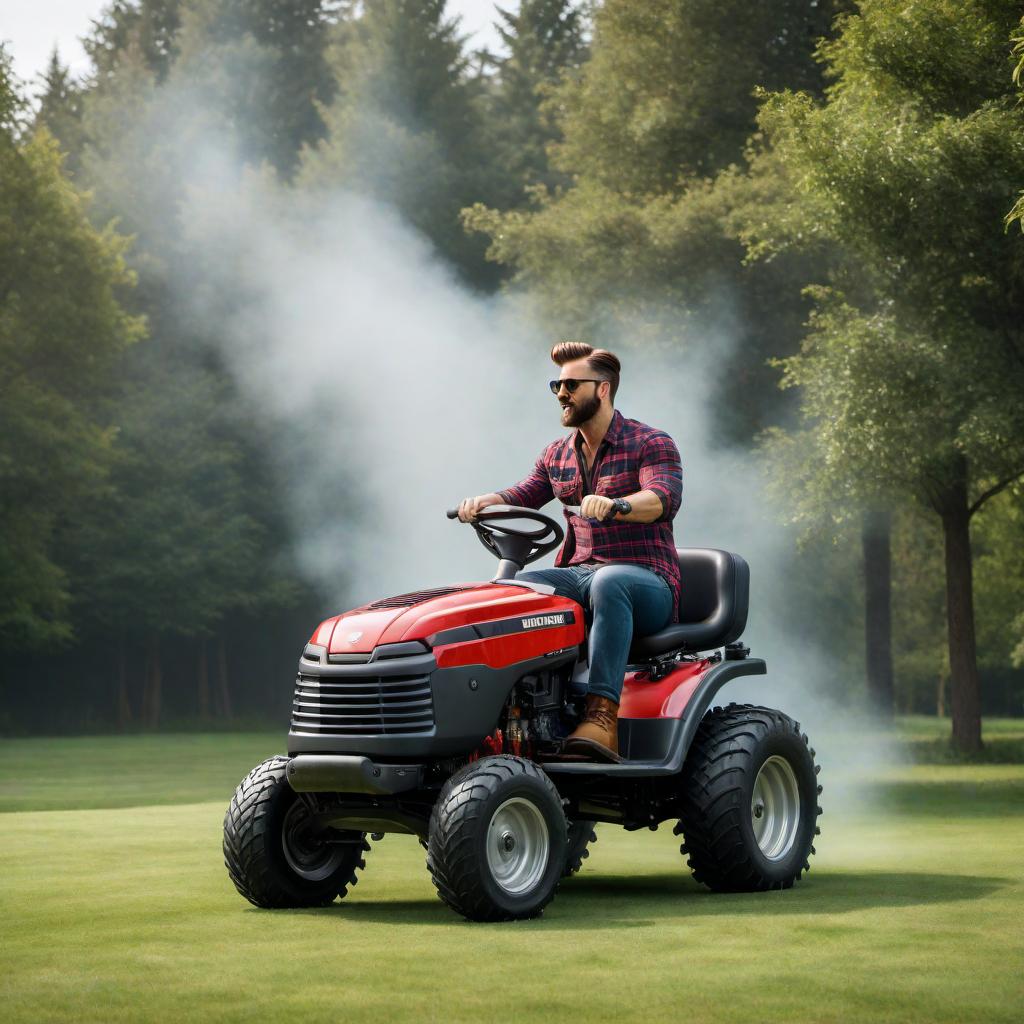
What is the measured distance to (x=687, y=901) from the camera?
8.43 meters

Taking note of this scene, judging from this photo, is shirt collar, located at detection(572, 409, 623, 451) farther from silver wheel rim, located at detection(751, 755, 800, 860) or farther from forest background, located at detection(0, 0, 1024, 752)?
forest background, located at detection(0, 0, 1024, 752)

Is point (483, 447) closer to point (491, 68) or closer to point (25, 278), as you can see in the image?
point (25, 278)

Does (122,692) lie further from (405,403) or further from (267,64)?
(267,64)

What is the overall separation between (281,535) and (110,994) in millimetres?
36086

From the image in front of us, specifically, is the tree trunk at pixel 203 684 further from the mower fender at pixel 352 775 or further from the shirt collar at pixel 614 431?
the mower fender at pixel 352 775

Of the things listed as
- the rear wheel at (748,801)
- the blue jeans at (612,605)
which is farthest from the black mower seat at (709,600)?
the rear wheel at (748,801)

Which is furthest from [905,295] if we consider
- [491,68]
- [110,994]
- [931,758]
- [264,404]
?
[491,68]

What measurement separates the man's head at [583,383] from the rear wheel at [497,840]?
5.74 feet

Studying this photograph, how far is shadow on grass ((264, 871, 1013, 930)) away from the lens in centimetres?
782

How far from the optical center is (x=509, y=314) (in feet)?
107

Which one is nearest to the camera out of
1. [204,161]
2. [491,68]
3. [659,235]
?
[659,235]

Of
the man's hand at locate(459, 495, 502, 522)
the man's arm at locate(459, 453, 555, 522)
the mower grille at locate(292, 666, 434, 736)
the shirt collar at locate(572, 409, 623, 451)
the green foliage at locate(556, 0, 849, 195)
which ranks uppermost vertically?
the green foliage at locate(556, 0, 849, 195)

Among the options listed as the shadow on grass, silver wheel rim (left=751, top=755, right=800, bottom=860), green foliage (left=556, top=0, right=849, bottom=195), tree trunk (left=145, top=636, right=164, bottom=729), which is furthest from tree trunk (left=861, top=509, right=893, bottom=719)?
silver wheel rim (left=751, top=755, right=800, bottom=860)

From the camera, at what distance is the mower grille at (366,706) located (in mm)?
7695
